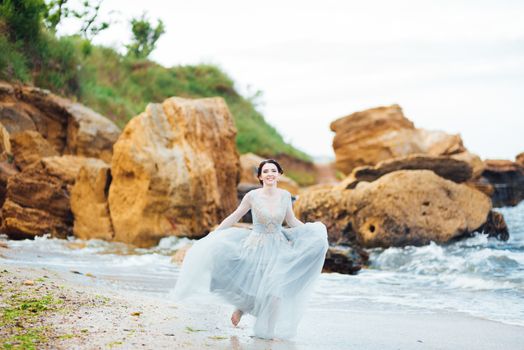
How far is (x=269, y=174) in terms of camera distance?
5.96 meters

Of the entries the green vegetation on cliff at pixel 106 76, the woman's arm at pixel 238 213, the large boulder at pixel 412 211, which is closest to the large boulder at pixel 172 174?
the large boulder at pixel 412 211

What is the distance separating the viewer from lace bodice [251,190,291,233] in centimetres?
583

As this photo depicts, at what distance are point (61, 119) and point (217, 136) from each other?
565cm

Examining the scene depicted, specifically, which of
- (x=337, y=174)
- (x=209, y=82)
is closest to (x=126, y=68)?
(x=209, y=82)

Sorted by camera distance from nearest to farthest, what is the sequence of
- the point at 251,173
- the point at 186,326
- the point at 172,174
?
1. the point at 186,326
2. the point at 172,174
3. the point at 251,173

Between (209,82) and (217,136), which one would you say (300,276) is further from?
(209,82)

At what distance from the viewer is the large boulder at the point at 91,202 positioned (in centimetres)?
1467

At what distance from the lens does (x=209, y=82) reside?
4344 cm

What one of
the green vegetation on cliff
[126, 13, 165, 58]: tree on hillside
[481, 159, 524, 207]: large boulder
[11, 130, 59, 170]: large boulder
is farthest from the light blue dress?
[126, 13, 165, 58]: tree on hillside

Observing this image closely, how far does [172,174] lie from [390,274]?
216 inches

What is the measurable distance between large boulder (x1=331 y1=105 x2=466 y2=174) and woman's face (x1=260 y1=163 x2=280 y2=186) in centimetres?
2571

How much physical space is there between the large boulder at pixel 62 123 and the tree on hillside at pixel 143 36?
22122 millimetres

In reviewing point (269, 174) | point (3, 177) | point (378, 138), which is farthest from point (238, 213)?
point (378, 138)

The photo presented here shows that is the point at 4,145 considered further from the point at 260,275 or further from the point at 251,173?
→ the point at 251,173
